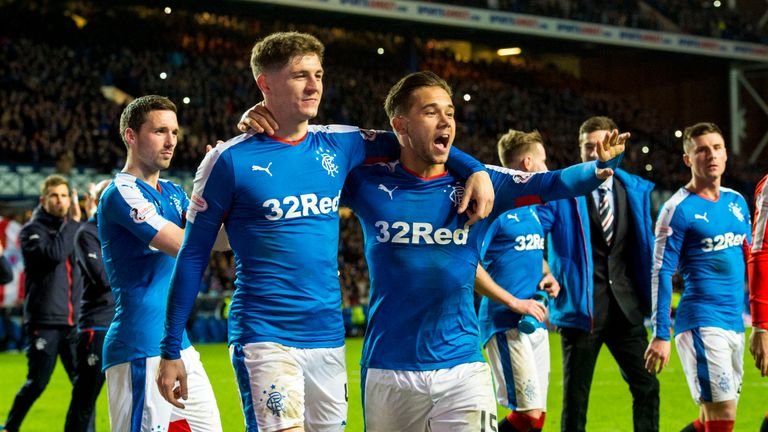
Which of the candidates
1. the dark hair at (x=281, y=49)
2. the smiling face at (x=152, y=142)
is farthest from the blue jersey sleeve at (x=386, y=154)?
the smiling face at (x=152, y=142)

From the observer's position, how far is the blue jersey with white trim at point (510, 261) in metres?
6.48

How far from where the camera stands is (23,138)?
21203 millimetres

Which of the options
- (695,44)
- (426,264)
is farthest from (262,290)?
(695,44)

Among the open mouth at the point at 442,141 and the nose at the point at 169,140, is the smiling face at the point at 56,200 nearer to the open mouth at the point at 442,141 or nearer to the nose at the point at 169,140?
the nose at the point at 169,140

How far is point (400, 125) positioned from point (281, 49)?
2.01 ft

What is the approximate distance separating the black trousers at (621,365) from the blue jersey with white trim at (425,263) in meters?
2.65

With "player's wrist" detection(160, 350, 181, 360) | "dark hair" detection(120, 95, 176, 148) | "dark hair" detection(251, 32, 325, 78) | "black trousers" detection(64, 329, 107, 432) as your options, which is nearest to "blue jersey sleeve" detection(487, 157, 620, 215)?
"dark hair" detection(251, 32, 325, 78)

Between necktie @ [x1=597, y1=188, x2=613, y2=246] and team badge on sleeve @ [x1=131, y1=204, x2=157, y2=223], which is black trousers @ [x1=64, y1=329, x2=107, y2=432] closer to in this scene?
team badge on sleeve @ [x1=131, y1=204, x2=157, y2=223]

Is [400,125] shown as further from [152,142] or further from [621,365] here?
[621,365]

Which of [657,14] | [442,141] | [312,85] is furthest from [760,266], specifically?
[657,14]

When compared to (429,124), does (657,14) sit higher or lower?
higher

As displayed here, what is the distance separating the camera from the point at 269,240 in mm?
4020

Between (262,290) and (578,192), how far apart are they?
1.36 meters

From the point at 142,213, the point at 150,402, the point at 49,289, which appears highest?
the point at 142,213
